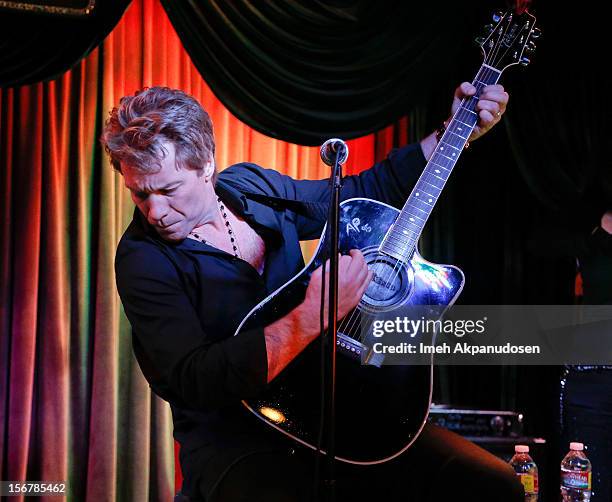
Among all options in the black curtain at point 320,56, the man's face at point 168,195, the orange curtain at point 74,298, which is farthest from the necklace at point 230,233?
the orange curtain at point 74,298

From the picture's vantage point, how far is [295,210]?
2.40 metres

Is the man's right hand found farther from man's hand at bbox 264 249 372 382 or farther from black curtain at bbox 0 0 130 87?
black curtain at bbox 0 0 130 87

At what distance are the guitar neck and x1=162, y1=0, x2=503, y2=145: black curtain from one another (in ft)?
4.97

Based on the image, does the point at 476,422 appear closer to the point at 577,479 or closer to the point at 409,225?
the point at 577,479

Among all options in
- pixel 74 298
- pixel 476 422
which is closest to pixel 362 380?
pixel 476 422

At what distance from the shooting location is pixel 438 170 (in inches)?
91.0

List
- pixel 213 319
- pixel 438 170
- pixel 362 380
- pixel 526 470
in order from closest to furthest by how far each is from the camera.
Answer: pixel 362 380 → pixel 213 319 → pixel 438 170 → pixel 526 470

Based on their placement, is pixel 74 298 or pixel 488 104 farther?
pixel 74 298

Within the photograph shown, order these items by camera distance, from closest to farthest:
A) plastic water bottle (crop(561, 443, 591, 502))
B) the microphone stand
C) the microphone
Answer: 1. the microphone stand
2. the microphone
3. plastic water bottle (crop(561, 443, 591, 502))

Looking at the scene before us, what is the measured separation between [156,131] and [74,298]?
1.99 meters

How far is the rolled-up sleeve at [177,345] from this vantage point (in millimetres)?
1906

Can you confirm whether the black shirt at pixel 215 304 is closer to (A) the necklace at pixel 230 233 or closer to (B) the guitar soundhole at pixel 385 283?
(A) the necklace at pixel 230 233

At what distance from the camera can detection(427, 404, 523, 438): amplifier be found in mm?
3762

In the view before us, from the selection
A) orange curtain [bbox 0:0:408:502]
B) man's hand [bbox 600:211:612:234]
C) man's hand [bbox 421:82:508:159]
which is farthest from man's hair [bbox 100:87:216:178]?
man's hand [bbox 600:211:612:234]
